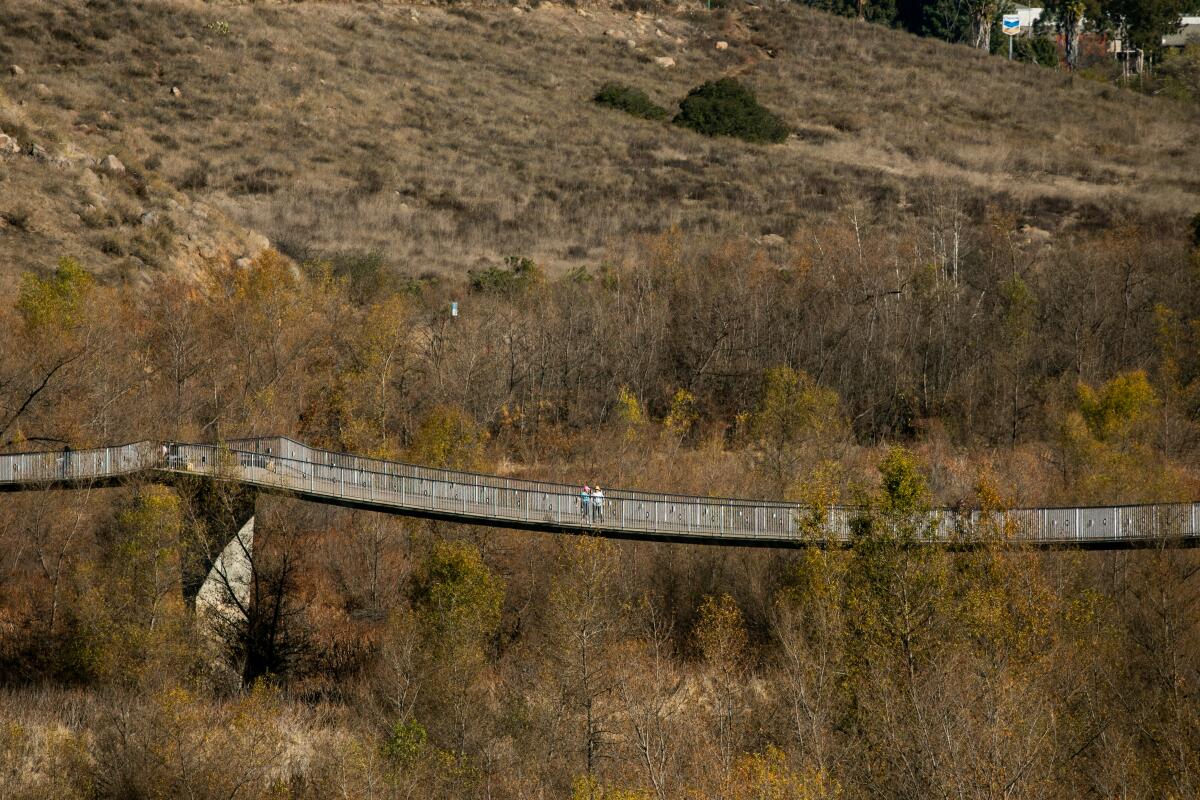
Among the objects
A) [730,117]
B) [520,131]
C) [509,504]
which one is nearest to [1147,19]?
[730,117]

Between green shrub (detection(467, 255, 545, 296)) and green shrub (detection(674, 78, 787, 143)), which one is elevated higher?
green shrub (detection(674, 78, 787, 143))

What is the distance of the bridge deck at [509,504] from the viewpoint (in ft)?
122

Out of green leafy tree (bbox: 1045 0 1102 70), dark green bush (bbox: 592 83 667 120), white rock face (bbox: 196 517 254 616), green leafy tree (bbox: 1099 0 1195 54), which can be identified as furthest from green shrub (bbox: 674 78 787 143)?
Answer: white rock face (bbox: 196 517 254 616)

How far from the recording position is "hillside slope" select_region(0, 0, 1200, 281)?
76938 mm

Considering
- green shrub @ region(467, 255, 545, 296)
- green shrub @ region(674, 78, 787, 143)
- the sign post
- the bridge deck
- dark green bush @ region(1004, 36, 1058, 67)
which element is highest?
the sign post

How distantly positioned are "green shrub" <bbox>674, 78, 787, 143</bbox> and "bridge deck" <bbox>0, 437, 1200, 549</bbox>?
63.7 metres

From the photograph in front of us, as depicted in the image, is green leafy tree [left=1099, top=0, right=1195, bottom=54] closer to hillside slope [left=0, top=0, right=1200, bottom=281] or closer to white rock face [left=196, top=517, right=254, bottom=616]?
hillside slope [left=0, top=0, right=1200, bottom=281]

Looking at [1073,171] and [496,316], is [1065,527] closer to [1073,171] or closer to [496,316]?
[496,316]

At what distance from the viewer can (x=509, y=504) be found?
37812 millimetres

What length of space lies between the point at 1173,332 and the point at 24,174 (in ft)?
165

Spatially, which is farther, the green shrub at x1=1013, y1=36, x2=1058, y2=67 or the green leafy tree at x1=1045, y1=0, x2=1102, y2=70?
the green shrub at x1=1013, y1=36, x2=1058, y2=67

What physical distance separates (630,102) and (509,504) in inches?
2631

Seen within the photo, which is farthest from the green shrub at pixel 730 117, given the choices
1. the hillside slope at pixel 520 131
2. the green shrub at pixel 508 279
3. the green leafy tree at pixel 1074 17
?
the green leafy tree at pixel 1074 17

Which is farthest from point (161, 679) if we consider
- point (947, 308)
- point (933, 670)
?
point (947, 308)
